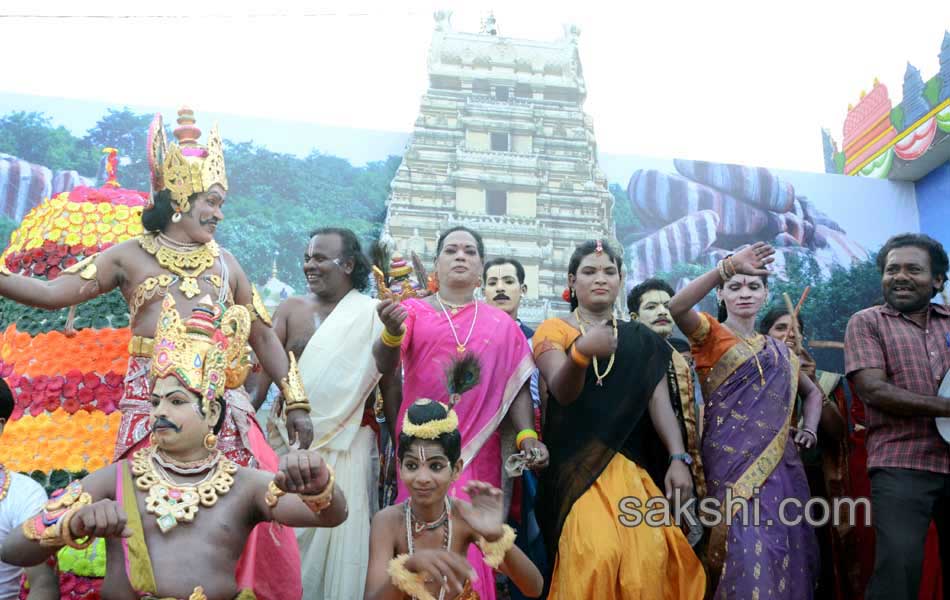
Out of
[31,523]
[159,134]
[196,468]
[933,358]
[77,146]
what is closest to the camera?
[31,523]

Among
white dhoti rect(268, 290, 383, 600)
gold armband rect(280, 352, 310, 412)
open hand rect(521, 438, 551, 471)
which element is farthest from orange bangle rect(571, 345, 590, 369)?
white dhoti rect(268, 290, 383, 600)

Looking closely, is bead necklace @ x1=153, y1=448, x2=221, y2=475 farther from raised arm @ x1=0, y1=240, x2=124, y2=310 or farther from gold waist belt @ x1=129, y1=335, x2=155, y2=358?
raised arm @ x1=0, y1=240, x2=124, y2=310

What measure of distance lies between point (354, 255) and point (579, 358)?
6.52ft

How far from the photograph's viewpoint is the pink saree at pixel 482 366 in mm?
4586

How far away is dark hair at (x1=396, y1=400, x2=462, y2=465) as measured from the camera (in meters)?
3.68

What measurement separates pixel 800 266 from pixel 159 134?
34.2 ft

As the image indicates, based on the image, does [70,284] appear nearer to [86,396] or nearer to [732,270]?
[86,396]

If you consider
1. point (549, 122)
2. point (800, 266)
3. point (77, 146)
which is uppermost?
point (549, 122)

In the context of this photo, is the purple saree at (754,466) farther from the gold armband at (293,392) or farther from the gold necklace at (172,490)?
the gold necklace at (172,490)

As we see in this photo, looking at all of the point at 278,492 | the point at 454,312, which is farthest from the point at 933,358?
the point at 278,492

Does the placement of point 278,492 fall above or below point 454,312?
below

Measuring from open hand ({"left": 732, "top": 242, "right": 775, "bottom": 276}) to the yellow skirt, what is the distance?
1.13 m

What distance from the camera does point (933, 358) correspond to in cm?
481

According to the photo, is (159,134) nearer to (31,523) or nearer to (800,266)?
(31,523)
